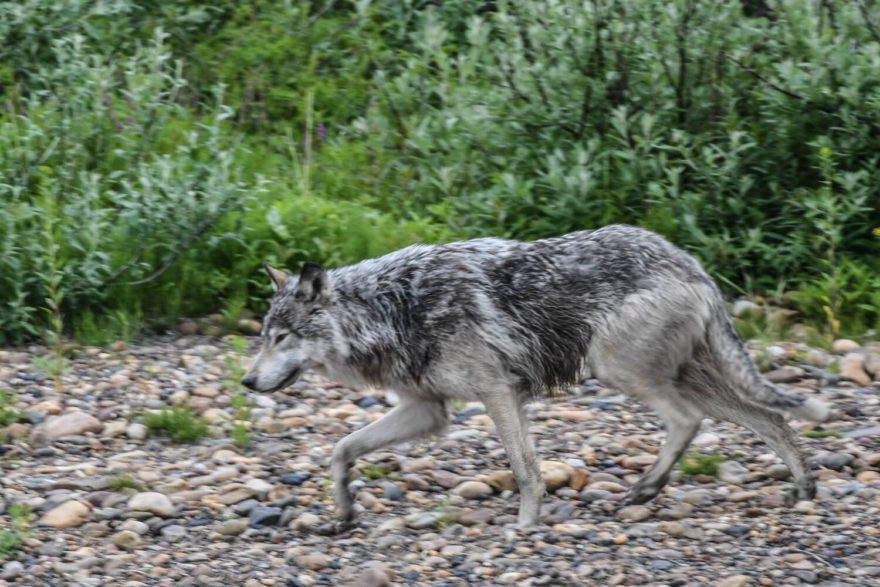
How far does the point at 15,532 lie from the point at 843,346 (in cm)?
466

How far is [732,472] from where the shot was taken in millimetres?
6066

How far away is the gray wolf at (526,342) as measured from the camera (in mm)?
5625

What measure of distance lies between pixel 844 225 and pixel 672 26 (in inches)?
71.0

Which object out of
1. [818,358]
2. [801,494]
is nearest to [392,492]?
[801,494]

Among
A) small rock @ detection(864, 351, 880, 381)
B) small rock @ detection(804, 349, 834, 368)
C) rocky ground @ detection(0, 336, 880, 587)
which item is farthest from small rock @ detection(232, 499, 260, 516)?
small rock @ detection(864, 351, 880, 381)

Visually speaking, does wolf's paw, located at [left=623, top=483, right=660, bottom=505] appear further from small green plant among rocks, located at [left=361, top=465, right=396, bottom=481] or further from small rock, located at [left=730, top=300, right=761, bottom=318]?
small rock, located at [left=730, top=300, right=761, bottom=318]

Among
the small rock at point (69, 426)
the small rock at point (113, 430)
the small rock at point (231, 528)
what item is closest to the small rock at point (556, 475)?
the small rock at point (231, 528)

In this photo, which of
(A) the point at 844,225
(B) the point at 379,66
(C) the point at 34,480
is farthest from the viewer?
(B) the point at 379,66

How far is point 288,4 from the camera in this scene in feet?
35.5

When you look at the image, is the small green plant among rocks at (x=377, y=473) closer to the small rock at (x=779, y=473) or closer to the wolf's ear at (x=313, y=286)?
the wolf's ear at (x=313, y=286)

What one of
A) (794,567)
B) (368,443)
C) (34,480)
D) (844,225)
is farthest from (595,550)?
(844,225)

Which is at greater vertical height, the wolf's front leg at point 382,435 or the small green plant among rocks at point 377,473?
the wolf's front leg at point 382,435

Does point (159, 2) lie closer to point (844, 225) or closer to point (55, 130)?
point (55, 130)

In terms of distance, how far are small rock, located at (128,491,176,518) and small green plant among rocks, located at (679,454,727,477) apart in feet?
7.80
